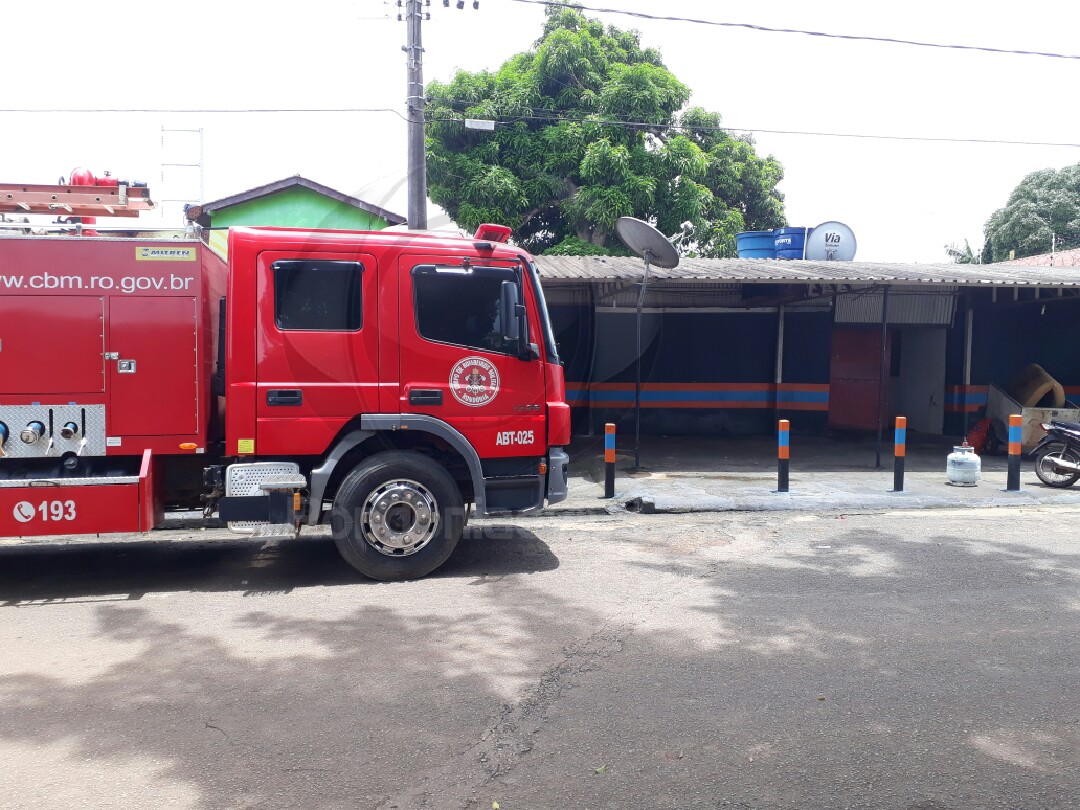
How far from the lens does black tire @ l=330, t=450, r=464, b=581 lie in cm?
662

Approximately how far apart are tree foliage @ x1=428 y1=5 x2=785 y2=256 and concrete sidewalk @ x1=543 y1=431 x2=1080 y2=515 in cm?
825

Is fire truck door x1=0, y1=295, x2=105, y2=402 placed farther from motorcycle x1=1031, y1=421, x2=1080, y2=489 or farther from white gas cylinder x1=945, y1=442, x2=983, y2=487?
motorcycle x1=1031, y1=421, x2=1080, y2=489

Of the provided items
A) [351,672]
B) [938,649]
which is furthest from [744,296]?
[351,672]

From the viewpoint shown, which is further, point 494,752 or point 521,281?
point 521,281

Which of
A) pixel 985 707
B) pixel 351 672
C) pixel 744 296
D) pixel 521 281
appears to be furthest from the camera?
pixel 744 296

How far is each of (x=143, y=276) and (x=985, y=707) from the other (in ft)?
20.3

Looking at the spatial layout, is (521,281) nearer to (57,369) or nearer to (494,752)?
(57,369)

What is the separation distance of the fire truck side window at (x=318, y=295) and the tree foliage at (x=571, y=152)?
15368 mm

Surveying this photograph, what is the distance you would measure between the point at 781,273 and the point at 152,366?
9.61 metres

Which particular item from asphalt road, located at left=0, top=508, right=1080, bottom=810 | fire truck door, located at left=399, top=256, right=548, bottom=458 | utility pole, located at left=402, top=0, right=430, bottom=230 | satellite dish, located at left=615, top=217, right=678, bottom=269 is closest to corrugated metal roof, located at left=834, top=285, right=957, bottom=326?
satellite dish, located at left=615, top=217, right=678, bottom=269

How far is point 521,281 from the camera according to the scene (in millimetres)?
6953

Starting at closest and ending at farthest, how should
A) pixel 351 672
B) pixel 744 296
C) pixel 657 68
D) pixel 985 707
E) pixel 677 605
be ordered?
pixel 985 707 → pixel 351 672 → pixel 677 605 → pixel 744 296 → pixel 657 68

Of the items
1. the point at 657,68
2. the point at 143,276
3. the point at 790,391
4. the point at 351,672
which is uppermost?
the point at 657,68

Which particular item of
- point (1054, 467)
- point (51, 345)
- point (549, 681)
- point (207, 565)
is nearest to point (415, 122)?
point (51, 345)
